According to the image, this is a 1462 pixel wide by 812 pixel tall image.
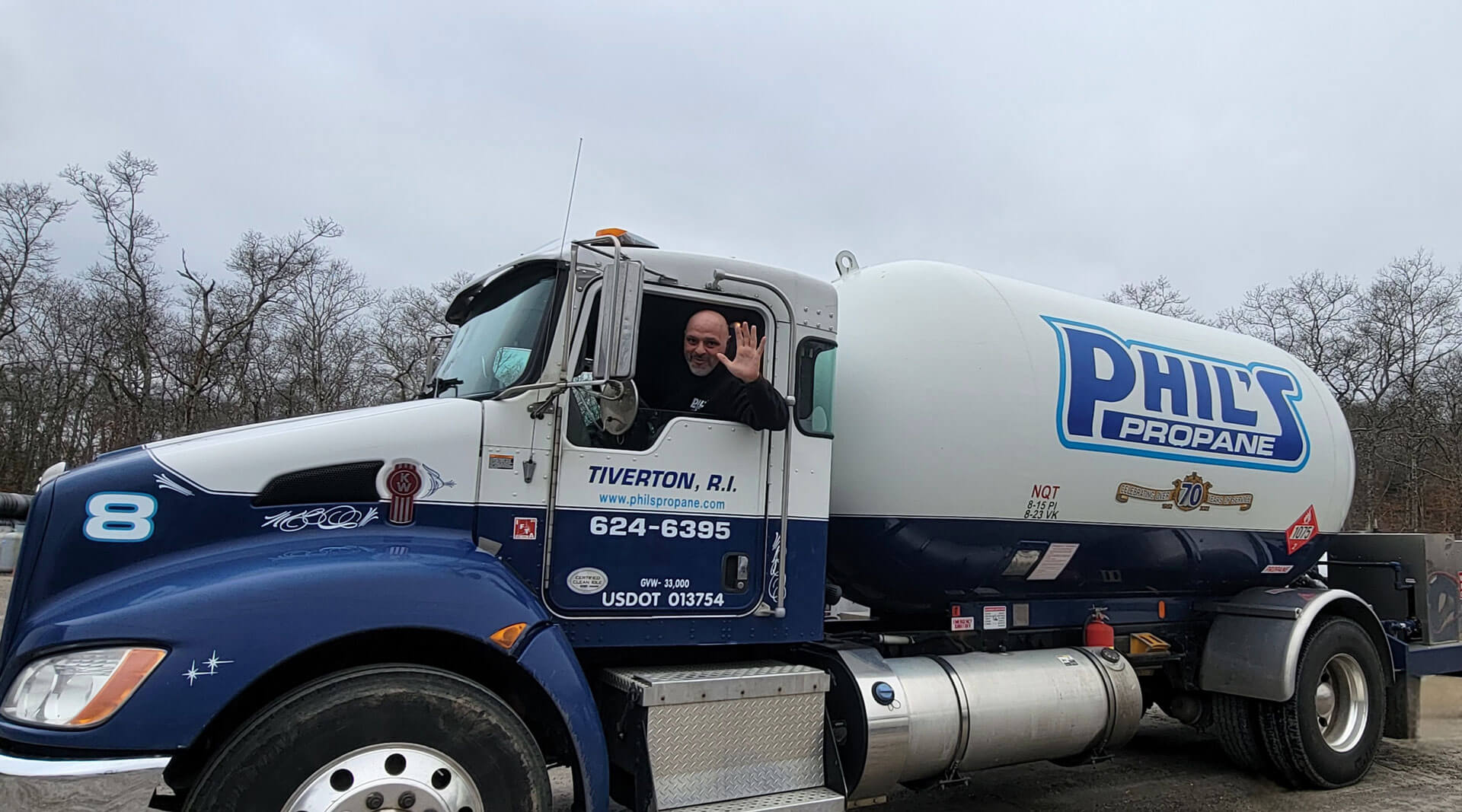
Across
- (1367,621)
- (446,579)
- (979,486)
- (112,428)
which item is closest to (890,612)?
(979,486)

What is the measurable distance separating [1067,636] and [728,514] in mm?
3143

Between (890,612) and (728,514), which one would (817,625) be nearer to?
(728,514)

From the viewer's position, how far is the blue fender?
316 cm

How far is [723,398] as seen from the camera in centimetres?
456

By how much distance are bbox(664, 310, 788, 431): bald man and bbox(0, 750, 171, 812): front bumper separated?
8.10 ft

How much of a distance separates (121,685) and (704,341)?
2.66 meters

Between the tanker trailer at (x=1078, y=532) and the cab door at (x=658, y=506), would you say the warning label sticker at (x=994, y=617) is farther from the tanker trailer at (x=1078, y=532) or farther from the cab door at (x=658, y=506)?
the cab door at (x=658, y=506)

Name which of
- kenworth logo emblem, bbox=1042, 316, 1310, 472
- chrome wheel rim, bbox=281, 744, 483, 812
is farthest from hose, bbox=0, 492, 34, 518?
kenworth logo emblem, bbox=1042, 316, 1310, 472

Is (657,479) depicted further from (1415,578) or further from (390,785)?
(1415,578)

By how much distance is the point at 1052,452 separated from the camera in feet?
18.6

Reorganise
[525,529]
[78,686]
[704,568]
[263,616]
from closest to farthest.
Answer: [78,686]
[263,616]
[525,529]
[704,568]

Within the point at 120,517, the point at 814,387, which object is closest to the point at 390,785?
the point at 120,517

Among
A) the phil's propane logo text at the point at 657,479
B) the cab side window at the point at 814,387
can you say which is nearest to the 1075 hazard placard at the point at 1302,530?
the cab side window at the point at 814,387

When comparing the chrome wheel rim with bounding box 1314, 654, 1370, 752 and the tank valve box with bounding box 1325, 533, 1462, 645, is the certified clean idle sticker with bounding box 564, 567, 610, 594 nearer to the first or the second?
the chrome wheel rim with bounding box 1314, 654, 1370, 752
